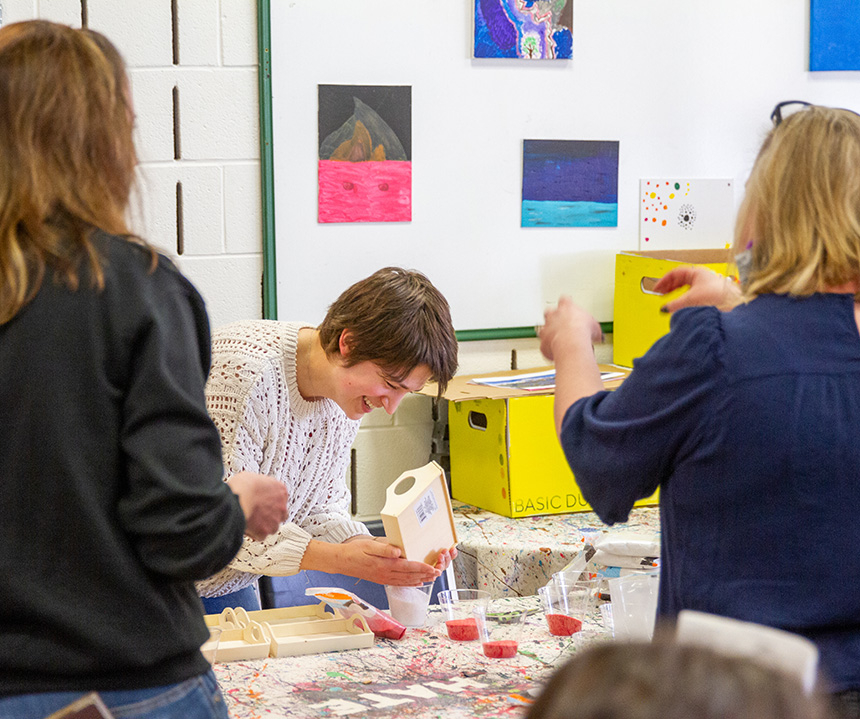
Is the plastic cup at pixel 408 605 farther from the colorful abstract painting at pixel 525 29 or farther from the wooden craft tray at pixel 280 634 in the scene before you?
the colorful abstract painting at pixel 525 29

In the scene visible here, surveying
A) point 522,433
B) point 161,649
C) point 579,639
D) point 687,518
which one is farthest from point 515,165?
point 161,649

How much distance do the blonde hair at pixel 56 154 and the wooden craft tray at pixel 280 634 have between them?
2.82ft

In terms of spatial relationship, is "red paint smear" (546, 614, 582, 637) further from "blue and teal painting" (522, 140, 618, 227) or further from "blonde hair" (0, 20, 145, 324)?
"blue and teal painting" (522, 140, 618, 227)

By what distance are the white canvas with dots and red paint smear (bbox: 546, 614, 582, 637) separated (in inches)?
59.3

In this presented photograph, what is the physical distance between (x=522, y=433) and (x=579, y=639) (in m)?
0.86

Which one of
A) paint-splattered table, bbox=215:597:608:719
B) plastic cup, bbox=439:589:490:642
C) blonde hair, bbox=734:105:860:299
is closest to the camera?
blonde hair, bbox=734:105:860:299

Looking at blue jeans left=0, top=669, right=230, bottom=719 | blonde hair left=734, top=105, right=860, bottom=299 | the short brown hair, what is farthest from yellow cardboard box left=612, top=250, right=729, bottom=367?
blue jeans left=0, top=669, right=230, bottom=719

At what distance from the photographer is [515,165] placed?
2.83 m

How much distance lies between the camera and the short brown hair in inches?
71.9

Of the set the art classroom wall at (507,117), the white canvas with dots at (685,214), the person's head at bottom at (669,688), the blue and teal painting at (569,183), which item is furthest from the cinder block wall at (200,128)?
the person's head at bottom at (669,688)

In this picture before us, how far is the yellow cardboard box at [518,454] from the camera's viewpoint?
2496mm

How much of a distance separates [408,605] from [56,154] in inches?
41.7

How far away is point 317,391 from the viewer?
197cm

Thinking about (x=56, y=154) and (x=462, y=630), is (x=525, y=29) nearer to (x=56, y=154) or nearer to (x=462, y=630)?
(x=462, y=630)
